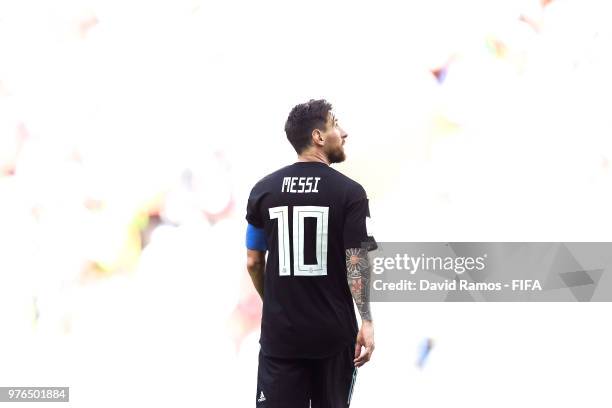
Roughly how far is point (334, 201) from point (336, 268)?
0.71 feet

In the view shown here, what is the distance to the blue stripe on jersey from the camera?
8.16 ft

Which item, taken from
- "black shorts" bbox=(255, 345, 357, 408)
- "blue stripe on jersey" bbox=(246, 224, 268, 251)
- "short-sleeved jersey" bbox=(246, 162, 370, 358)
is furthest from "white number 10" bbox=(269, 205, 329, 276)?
"black shorts" bbox=(255, 345, 357, 408)

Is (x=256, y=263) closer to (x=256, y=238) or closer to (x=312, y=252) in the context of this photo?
(x=256, y=238)

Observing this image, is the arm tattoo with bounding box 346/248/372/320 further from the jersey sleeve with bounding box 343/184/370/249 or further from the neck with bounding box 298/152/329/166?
the neck with bounding box 298/152/329/166

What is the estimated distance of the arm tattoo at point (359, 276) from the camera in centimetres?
227

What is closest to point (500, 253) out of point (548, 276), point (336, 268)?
point (548, 276)

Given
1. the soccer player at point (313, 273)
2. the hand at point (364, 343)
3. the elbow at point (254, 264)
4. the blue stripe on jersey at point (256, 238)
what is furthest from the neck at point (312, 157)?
the hand at point (364, 343)

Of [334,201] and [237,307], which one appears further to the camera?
[237,307]

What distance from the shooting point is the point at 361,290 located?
2283 millimetres

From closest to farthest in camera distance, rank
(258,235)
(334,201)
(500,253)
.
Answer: (334,201) → (258,235) → (500,253)

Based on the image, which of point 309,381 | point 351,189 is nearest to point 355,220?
point 351,189

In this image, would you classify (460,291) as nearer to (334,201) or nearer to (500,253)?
(500,253)

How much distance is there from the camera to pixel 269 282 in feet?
7.84

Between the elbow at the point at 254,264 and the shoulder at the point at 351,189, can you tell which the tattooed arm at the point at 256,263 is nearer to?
the elbow at the point at 254,264
